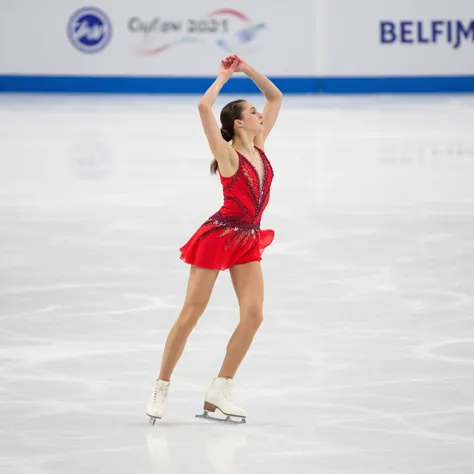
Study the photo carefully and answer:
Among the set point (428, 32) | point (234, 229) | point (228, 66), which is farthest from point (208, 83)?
point (234, 229)

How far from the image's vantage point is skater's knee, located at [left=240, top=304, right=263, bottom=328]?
4.54m

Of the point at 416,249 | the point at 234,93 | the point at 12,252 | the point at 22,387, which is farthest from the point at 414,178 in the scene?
the point at 234,93

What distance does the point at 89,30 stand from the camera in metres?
26.0

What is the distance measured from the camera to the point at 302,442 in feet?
14.3

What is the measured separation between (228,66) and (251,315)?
3.07 ft

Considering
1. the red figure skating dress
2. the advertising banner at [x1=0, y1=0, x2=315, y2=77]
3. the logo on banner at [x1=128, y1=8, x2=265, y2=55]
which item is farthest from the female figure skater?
the logo on banner at [x1=128, y1=8, x2=265, y2=55]

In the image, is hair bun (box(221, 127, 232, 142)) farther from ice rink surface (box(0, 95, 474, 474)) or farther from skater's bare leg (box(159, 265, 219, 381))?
ice rink surface (box(0, 95, 474, 474))

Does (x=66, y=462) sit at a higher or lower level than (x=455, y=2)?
higher

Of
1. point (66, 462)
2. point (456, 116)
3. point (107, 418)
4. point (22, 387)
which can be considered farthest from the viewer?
point (456, 116)

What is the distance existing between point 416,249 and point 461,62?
60.4 ft

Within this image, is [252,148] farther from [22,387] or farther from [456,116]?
[456,116]

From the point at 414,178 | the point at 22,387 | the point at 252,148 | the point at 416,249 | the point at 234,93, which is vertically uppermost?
the point at 252,148

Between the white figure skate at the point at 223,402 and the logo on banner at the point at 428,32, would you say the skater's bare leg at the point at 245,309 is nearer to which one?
the white figure skate at the point at 223,402

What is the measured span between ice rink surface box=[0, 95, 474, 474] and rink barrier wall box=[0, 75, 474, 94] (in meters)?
12.4
